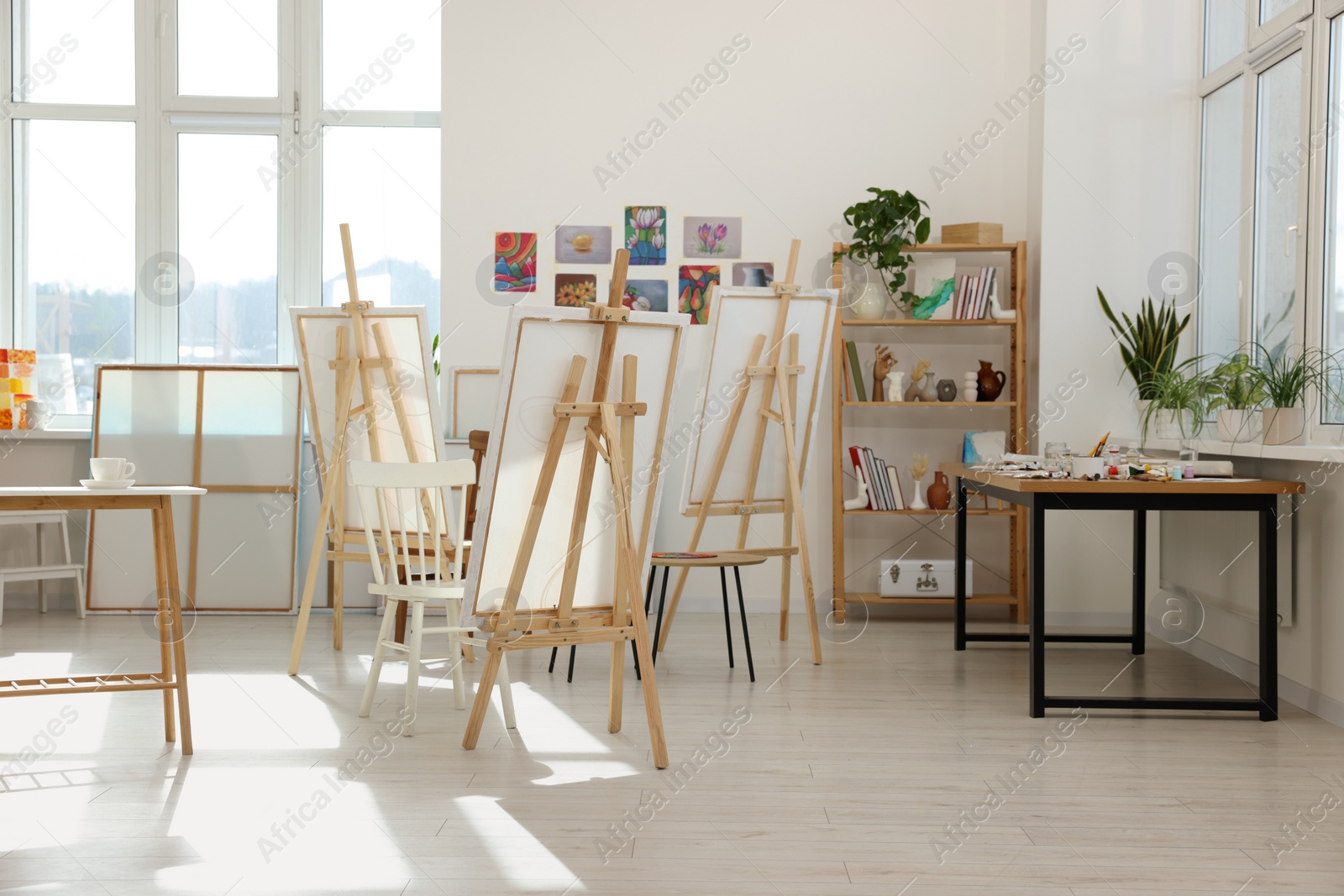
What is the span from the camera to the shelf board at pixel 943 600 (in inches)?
199

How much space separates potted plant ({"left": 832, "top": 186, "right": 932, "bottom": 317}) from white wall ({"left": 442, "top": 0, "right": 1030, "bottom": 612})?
1.04 feet

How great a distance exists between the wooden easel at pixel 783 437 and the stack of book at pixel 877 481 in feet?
3.01

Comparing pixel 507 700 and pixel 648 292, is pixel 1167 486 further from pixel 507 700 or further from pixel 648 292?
pixel 648 292

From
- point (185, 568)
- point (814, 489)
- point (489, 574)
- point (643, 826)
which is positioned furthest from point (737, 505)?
point (185, 568)

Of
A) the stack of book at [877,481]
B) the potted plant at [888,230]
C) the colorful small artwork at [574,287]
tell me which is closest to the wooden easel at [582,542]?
the stack of book at [877,481]

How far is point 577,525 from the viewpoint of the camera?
295 centimetres

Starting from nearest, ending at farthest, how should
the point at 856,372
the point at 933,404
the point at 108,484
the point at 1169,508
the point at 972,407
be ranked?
the point at 108,484, the point at 1169,508, the point at 933,404, the point at 856,372, the point at 972,407

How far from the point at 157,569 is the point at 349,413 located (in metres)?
1.19

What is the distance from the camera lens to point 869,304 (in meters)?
5.23

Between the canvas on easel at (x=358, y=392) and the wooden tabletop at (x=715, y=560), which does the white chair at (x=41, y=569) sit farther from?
the wooden tabletop at (x=715, y=560)

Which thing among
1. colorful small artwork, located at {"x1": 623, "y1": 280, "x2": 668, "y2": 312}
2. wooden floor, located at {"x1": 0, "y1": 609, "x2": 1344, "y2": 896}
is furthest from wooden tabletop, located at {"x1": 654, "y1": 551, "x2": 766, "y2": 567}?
colorful small artwork, located at {"x1": 623, "y1": 280, "x2": 668, "y2": 312}

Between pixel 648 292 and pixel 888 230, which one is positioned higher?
pixel 888 230

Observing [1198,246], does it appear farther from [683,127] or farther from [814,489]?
[683,127]

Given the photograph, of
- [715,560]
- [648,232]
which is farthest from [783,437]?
[648,232]
